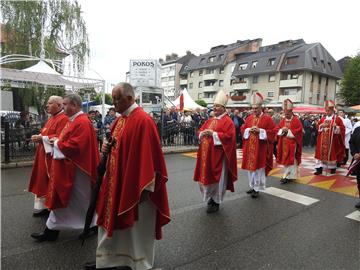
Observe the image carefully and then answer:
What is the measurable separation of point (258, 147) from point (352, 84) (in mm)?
41538

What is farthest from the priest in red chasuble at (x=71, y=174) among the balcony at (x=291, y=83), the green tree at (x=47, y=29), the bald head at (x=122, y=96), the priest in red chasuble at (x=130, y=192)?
the balcony at (x=291, y=83)

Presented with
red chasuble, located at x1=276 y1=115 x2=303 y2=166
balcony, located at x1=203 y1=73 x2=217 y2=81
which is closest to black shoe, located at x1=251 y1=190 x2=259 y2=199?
red chasuble, located at x1=276 y1=115 x2=303 y2=166

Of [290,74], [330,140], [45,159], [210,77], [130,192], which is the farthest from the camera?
[210,77]

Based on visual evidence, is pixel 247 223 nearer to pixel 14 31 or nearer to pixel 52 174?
pixel 52 174

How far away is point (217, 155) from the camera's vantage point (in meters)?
Result: 5.47

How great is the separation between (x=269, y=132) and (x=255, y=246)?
3.25 meters

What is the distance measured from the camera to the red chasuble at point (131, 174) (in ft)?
10.1

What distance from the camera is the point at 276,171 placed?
967 centimetres

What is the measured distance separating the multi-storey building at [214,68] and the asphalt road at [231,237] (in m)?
54.0

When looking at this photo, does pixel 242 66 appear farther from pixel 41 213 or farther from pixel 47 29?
pixel 41 213

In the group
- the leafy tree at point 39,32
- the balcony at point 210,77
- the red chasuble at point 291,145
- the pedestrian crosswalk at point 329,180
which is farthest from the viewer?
the balcony at point 210,77

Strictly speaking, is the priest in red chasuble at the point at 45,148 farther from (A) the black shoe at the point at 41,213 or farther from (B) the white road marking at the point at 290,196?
(B) the white road marking at the point at 290,196

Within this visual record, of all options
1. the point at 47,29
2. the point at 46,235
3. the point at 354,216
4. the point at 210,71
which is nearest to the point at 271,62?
the point at 210,71

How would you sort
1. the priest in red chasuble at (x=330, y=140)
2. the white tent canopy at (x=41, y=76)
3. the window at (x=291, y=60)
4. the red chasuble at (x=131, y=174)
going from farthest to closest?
the window at (x=291, y=60), the white tent canopy at (x=41, y=76), the priest in red chasuble at (x=330, y=140), the red chasuble at (x=131, y=174)
